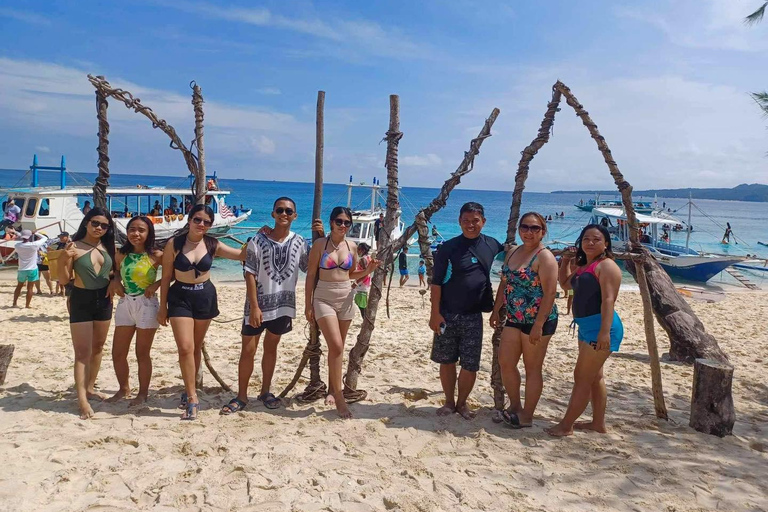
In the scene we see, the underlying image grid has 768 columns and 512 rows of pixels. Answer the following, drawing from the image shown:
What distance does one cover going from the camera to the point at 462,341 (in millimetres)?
4172

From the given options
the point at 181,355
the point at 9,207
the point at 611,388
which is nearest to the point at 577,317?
the point at 611,388

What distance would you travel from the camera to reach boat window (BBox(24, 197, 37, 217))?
16648mm

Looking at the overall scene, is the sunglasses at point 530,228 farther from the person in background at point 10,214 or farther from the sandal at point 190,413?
the person in background at point 10,214

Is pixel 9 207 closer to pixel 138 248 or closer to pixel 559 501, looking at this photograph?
pixel 138 248

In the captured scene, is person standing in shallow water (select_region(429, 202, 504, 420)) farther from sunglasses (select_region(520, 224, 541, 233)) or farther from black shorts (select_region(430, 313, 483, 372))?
sunglasses (select_region(520, 224, 541, 233))

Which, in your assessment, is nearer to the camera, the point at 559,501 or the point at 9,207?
the point at 559,501

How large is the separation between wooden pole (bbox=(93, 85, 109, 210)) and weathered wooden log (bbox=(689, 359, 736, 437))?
18.9ft

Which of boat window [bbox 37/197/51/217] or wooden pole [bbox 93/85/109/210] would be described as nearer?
wooden pole [bbox 93/85/109/210]

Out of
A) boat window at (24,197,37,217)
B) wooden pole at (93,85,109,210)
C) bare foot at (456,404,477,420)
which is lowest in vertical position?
bare foot at (456,404,477,420)

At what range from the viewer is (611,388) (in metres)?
5.45

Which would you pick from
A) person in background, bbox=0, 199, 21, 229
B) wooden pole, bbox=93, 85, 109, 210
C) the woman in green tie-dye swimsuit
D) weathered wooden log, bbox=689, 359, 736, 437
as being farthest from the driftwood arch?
person in background, bbox=0, 199, 21, 229

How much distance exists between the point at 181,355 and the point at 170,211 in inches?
739

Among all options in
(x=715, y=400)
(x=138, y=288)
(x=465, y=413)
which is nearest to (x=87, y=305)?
(x=138, y=288)

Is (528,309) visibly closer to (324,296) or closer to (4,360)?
(324,296)
